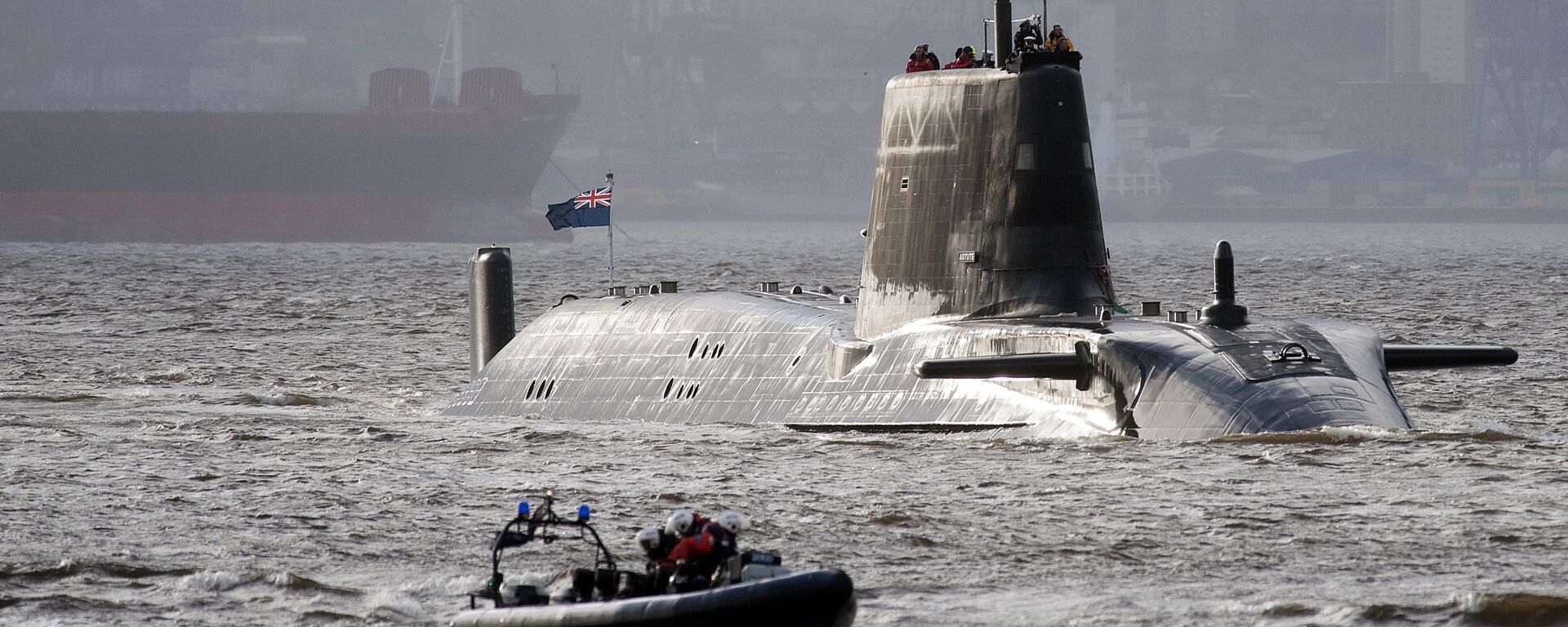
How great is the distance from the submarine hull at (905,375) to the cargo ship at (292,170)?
88569 mm

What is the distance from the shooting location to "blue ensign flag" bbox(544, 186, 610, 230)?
32312mm

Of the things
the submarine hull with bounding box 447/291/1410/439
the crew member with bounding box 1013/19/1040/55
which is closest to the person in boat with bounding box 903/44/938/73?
the crew member with bounding box 1013/19/1040/55

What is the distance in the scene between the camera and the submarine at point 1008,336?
2081cm

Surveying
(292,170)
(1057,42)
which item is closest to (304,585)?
(1057,42)

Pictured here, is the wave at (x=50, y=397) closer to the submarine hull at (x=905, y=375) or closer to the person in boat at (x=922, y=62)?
the submarine hull at (x=905, y=375)

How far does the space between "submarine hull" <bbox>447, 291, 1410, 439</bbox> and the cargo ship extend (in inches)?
3487

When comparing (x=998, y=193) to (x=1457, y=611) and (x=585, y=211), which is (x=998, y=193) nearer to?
(x=1457, y=611)

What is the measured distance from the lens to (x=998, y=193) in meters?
23.5

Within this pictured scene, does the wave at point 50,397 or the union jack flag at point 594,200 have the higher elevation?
the union jack flag at point 594,200

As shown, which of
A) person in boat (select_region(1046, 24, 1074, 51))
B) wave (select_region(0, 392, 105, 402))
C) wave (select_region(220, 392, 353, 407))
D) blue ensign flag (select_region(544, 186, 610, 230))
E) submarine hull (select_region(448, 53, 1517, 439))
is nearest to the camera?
submarine hull (select_region(448, 53, 1517, 439))

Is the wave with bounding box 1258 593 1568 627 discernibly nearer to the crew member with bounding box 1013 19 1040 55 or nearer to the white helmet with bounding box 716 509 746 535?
the white helmet with bounding box 716 509 746 535

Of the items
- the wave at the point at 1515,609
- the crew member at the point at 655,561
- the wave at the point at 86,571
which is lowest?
the wave at the point at 1515,609

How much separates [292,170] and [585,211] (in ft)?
301

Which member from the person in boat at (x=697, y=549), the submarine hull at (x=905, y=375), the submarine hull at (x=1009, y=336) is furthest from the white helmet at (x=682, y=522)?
the submarine hull at (x=905, y=375)
